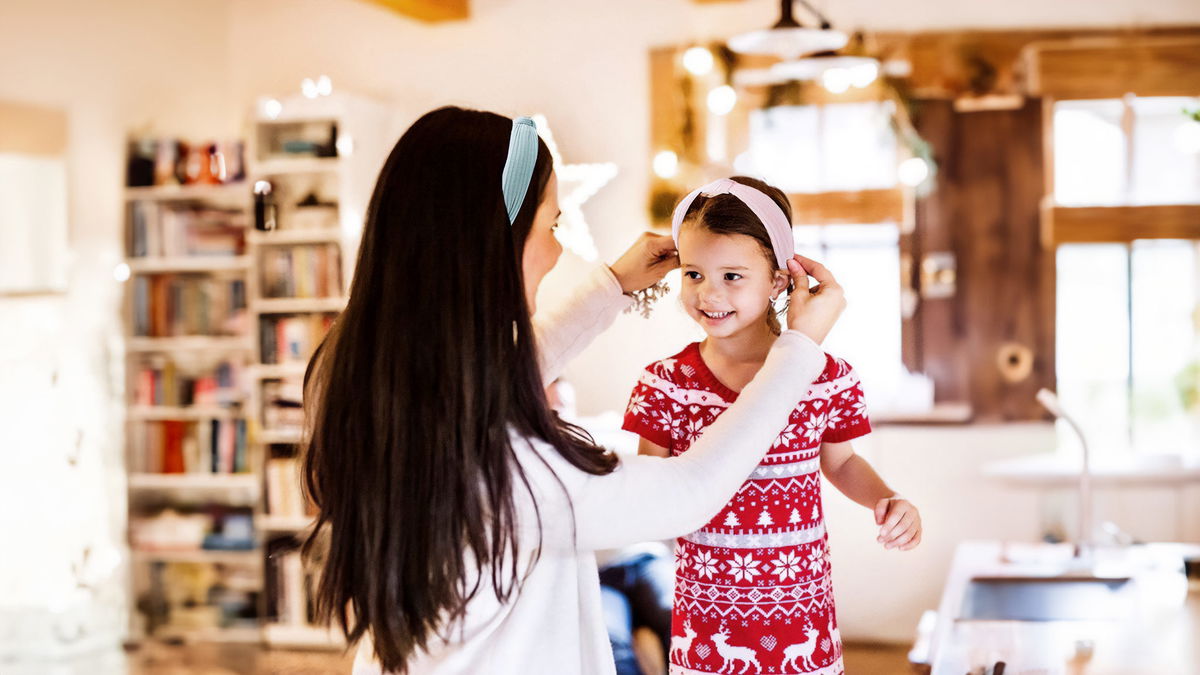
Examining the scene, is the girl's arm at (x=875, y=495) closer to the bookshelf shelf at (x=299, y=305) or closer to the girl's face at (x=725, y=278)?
the girl's face at (x=725, y=278)

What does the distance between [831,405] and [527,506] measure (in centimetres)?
65

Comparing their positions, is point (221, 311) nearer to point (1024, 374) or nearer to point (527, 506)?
point (1024, 374)

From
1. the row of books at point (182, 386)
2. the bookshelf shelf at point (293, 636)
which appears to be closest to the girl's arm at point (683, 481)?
the bookshelf shelf at point (293, 636)

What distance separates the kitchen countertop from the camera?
226cm

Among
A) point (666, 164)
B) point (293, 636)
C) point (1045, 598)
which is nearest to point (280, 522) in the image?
point (293, 636)

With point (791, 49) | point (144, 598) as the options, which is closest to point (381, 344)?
point (791, 49)

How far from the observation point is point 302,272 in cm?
543

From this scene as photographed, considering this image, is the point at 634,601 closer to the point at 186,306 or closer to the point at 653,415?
the point at 653,415

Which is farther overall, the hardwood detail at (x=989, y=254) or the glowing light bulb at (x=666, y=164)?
the glowing light bulb at (x=666, y=164)

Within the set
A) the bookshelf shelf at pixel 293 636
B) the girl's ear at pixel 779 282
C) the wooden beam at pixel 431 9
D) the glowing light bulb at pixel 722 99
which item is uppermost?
the wooden beam at pixel 431 9

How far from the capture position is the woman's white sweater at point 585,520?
1277mm

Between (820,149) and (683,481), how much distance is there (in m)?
4.25

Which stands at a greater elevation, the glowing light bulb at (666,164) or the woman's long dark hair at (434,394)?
the glowing light bulb at (666,164)

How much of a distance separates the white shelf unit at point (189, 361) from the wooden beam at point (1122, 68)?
362 cm
